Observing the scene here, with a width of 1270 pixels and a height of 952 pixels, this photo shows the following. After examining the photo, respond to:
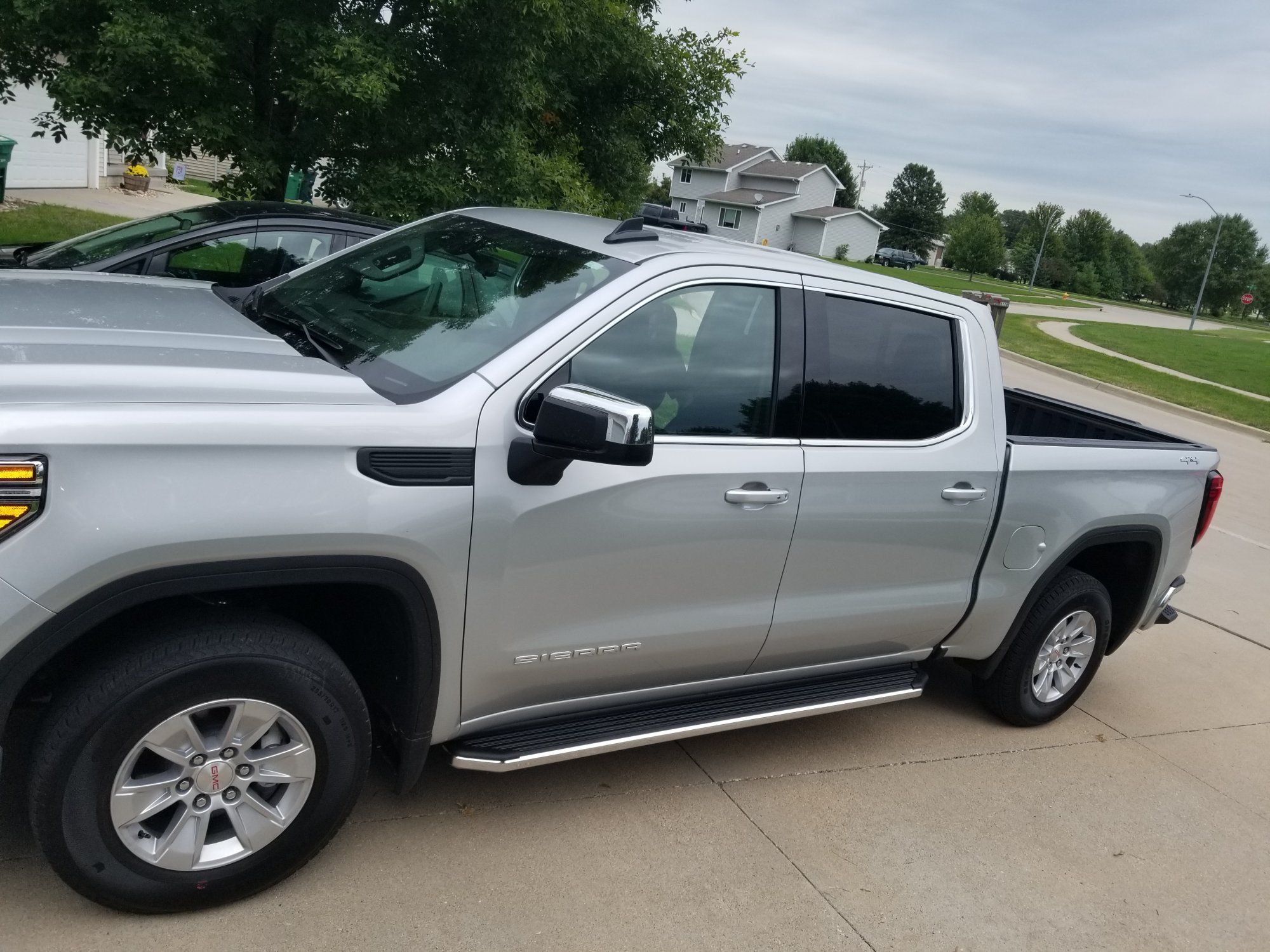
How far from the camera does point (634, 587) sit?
331cm

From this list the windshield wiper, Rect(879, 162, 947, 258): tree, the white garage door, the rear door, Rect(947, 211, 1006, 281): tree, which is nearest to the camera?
the windshield wiper

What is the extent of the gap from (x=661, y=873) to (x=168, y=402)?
2028mm

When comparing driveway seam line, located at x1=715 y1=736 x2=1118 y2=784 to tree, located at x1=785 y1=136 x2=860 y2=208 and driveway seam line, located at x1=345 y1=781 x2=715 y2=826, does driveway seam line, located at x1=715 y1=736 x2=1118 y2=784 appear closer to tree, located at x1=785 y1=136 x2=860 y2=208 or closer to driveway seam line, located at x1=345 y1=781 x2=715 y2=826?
driveway seam line, located at x1=345 y1=781 x2=715 y2=826

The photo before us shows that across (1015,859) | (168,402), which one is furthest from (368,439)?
(1015,859)

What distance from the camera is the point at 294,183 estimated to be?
1016 cm

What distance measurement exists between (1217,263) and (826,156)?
130 feet

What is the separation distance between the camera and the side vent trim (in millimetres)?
2791

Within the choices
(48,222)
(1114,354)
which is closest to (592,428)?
(48,222)

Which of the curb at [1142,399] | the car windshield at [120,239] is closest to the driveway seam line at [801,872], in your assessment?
the car windshield at [120,239]

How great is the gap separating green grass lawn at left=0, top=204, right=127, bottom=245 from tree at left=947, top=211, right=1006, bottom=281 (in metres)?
91.4

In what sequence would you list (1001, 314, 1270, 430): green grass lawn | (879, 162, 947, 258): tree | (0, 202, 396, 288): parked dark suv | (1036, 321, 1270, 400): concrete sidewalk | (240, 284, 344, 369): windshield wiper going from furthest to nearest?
(879, 162, 947, 258): tree, (1036, 321, 1270, 400): concrete sidewalk, (1001, 314, 1270, 430): green grass lawn, (0, 202, 396, 288): parked dark suv, (240, 284, 344, 369): windshield wiper

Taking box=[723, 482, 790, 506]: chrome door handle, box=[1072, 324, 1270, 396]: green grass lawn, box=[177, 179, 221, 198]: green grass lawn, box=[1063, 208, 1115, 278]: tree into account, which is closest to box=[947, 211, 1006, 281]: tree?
box=[1063, 208, 1115, 278]: tree

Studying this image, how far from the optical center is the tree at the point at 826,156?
A: 114000mm

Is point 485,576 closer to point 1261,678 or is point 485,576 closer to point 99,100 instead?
point 1261,678
